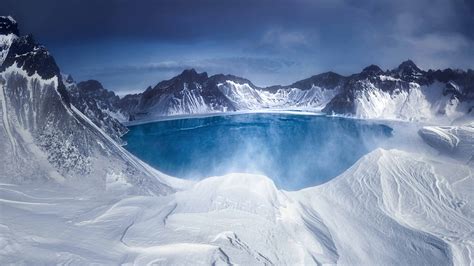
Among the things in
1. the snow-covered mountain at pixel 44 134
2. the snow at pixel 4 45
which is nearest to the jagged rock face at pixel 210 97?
the snow-covered mountain at pixel 44 134

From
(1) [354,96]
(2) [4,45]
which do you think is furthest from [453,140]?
(1) [354,96]

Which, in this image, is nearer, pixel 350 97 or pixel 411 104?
pixel 411 104

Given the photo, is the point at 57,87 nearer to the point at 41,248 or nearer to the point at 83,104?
the point at 41,248

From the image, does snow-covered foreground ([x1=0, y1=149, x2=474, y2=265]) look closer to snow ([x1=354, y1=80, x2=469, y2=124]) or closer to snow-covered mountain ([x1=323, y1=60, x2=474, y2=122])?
snow ([x1=354, y1=80, x2=469, y2=124])

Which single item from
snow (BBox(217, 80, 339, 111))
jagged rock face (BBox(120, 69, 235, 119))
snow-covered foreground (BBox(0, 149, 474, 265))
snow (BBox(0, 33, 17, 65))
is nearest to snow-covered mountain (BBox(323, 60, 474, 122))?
snow (BBox(217, 80, 339, 111))

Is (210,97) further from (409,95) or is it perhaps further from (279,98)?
(409,95)

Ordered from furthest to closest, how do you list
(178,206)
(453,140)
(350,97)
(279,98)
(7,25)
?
(279,98) < (350,97) < (453,140) < (7,25) < (178,206)
